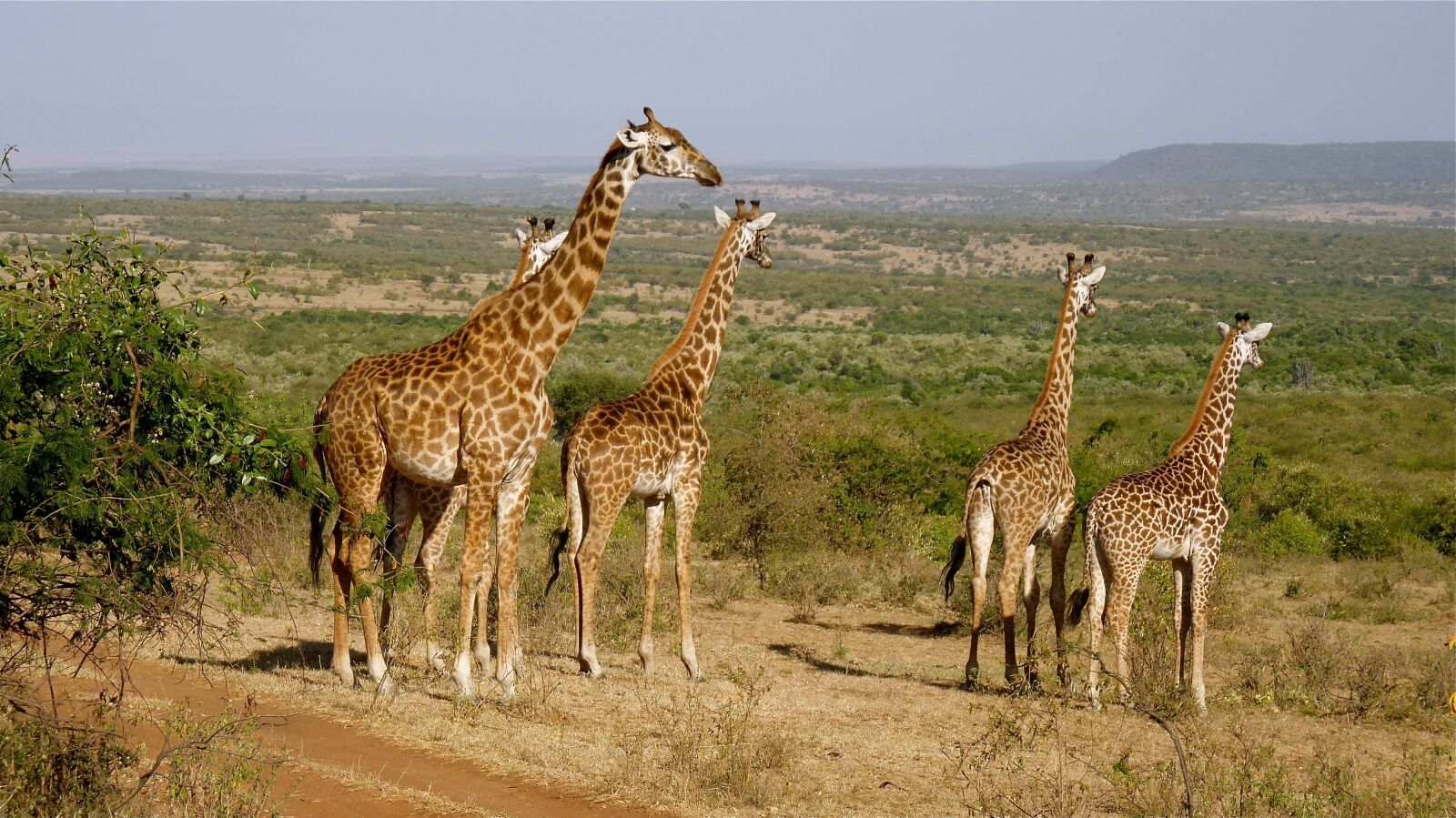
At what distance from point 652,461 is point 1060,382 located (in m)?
3.44

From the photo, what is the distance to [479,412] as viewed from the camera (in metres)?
8.44

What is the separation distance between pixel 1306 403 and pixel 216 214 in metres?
86.7

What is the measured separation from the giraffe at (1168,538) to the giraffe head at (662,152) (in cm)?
343

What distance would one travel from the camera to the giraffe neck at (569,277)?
8.74 m

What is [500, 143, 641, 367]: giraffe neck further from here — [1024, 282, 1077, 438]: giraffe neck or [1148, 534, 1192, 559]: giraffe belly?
[1148, 534, 1192, 559]: giraffe belly

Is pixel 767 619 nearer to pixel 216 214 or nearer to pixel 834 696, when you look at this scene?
pixel 834 696

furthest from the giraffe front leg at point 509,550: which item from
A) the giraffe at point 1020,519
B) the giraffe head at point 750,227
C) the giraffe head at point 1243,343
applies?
the giraffe head at point 1243,343

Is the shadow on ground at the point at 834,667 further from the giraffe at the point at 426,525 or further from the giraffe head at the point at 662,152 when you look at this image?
the giraffe head at the point at 662,152

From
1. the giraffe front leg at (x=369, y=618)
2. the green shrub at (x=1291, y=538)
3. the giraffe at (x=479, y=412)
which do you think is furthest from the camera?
the green shrub at (x=1291, y=538)

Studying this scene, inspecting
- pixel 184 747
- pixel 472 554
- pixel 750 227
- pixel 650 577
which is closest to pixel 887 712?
pixel 650 577

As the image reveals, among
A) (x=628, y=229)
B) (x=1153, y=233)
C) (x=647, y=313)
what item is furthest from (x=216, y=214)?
(x=1153, y=233)

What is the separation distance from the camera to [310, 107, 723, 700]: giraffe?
8430 mm

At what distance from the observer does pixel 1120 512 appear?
30.3 feet

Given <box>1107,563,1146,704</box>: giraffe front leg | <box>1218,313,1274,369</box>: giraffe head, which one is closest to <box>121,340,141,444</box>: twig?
<box>1107,563,1146,704</box>: giraffe front leg
